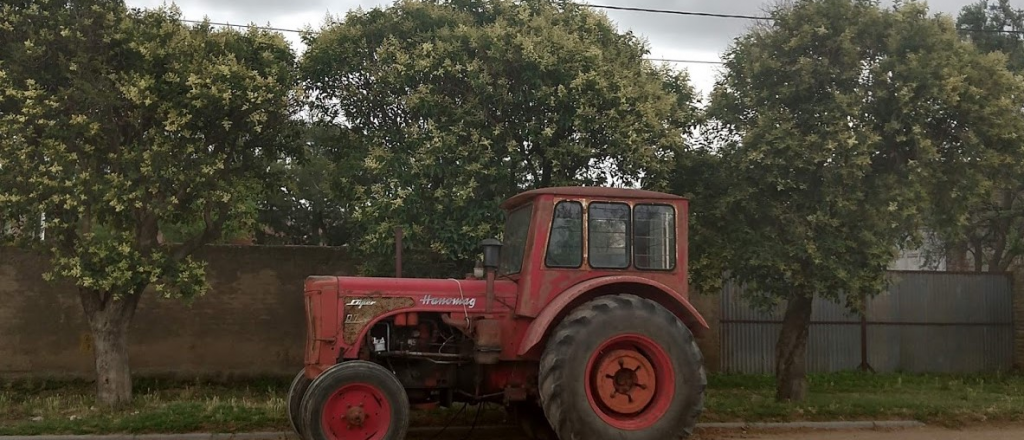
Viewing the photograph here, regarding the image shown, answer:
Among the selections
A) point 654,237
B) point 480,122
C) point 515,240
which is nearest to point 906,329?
point 480,122

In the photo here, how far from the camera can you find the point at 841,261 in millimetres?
11141

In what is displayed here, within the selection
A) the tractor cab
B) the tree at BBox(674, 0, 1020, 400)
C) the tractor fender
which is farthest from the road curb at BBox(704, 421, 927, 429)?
the tractor cab

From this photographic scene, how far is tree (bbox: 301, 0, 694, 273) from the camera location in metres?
11.2

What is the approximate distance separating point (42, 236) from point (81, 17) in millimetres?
2761

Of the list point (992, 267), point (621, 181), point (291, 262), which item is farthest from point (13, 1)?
point (992, 267)

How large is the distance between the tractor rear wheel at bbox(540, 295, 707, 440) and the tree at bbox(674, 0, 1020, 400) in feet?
11.6

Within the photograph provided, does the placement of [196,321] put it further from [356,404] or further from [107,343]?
[356,404]

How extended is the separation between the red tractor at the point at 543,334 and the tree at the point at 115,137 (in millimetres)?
3331

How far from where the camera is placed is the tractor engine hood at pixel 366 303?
8.16 m

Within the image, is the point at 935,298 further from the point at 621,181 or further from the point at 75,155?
the point at 75,155

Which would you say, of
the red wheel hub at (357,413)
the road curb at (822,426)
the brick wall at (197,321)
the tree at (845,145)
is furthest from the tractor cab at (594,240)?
the brick wall at (197,321)

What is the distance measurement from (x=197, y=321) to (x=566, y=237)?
8.28m

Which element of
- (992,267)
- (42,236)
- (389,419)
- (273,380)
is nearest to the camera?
(389,419)

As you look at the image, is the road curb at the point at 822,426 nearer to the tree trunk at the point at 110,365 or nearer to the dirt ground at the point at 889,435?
the dirt ground at the point at 889,435
